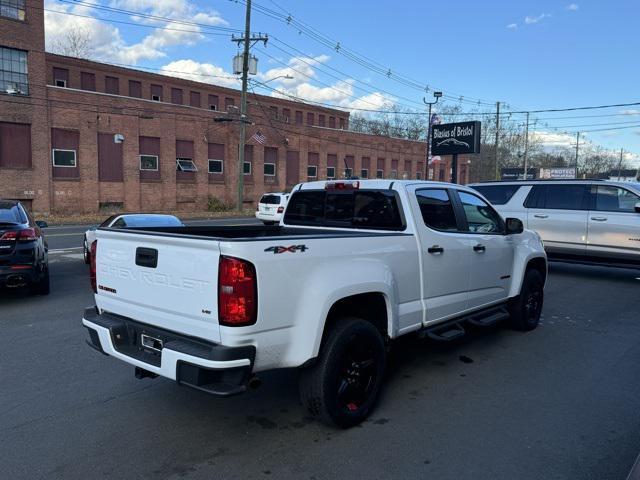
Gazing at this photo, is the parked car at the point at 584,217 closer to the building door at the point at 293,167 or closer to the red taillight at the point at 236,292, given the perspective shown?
the red taillight at the point at 236,292

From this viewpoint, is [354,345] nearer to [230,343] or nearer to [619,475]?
[230,343]

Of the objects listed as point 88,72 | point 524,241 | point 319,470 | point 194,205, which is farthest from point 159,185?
point 319,470

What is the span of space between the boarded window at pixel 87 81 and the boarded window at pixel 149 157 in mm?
19962

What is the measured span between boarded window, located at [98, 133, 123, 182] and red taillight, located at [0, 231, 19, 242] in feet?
82.0

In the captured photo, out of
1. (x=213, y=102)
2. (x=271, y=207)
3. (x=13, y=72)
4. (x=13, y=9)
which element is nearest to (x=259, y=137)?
(x=271, y=207)

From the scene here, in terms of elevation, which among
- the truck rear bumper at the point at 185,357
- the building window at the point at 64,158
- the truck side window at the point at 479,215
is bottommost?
the truck rear bumper at the point at 185,357

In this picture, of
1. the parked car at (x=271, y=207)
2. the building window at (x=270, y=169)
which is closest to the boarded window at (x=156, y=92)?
the building window at (x=270, y=169)

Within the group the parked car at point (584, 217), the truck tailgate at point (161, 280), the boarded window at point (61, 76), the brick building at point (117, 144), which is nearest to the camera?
the truck tailgate at point (161, 280)

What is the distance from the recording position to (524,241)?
6.50m

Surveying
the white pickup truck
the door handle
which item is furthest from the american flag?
the door handle

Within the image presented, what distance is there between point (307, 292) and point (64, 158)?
98.3ft

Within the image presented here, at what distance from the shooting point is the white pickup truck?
3143 mm

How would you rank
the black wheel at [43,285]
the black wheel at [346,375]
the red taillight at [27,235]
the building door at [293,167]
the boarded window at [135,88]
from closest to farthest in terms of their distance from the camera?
the black wheel at [346,375], the red taillight at [27,235], the black wheel at [43,285], the building door at [293,167], the boarded window at [135,88]

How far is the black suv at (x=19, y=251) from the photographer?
7445 millimetres
